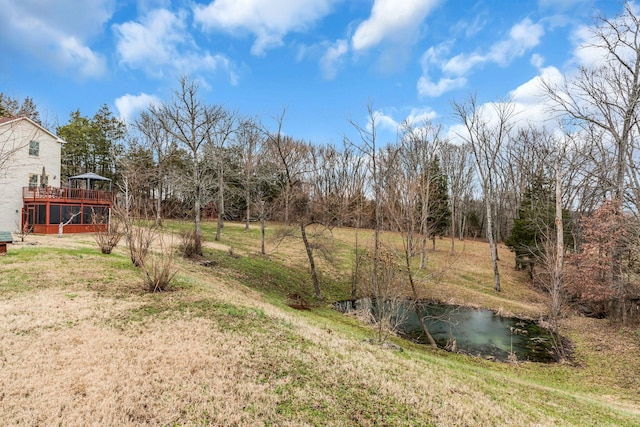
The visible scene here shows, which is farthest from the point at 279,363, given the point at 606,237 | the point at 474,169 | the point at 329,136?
the point at 329,136

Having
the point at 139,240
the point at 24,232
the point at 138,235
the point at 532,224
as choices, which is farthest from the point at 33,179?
the point at 532,224

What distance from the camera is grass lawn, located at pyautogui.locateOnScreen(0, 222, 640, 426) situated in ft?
14.2

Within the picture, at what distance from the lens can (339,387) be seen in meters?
5.27

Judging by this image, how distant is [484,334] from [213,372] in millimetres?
13807

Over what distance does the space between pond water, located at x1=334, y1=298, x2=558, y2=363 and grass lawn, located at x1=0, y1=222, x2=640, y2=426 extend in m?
1.48

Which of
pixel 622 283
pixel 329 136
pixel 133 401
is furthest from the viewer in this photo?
Result: pixel 329 136

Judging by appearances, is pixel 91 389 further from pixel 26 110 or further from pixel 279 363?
pixel 26 110

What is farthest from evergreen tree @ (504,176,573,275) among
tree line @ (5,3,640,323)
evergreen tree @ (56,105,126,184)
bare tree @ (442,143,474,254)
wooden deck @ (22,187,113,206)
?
evergreen tree @ (56,105,126,184)

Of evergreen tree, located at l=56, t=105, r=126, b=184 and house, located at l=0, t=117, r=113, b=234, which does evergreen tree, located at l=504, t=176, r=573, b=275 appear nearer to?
house, located at l=0, t=117, r=113, b=234

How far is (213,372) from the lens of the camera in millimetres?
5164

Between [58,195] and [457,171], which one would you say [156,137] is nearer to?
[58,195]

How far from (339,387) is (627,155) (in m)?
17.7

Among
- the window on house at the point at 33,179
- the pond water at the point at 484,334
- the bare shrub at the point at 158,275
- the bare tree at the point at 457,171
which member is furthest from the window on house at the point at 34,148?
the bare tree at the point at 457,171

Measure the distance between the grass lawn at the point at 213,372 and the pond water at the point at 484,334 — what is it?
148 cm
